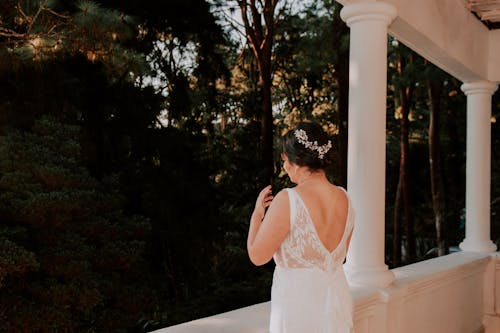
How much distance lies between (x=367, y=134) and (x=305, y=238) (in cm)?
191

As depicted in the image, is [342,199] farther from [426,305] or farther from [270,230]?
[426,305]

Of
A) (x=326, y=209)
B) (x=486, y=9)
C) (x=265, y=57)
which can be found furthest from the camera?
(x=265, y=57)

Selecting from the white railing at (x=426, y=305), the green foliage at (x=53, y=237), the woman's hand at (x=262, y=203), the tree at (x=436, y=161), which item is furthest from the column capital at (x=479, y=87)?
the tree at (x=436, y=161)

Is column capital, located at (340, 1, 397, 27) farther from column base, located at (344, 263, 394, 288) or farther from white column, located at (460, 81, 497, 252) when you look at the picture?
white column, located at (460, 81, 497, 252)

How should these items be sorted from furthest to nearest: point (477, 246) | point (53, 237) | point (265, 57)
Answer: point (265, 57) → point (53, 237) → point (477, 246)

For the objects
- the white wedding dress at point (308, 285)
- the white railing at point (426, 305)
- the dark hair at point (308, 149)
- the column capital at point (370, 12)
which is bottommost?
the white railing at point (426, 305)

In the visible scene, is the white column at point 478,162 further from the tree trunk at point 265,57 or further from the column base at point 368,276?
the tree trunk at point 265,57

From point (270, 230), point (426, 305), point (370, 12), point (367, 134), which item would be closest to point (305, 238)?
point (270, 230)

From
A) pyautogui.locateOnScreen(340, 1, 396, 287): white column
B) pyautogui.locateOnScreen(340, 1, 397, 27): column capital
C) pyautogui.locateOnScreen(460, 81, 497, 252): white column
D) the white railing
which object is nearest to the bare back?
the white railing

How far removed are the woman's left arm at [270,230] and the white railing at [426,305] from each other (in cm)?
65

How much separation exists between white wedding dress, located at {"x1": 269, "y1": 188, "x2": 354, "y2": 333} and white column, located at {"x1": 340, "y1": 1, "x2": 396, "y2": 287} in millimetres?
1586

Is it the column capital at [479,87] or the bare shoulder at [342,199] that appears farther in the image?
the column capital at [479,87]

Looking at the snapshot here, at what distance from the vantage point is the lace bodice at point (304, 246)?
A: 223 centimetres

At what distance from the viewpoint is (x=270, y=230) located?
2195 mm
